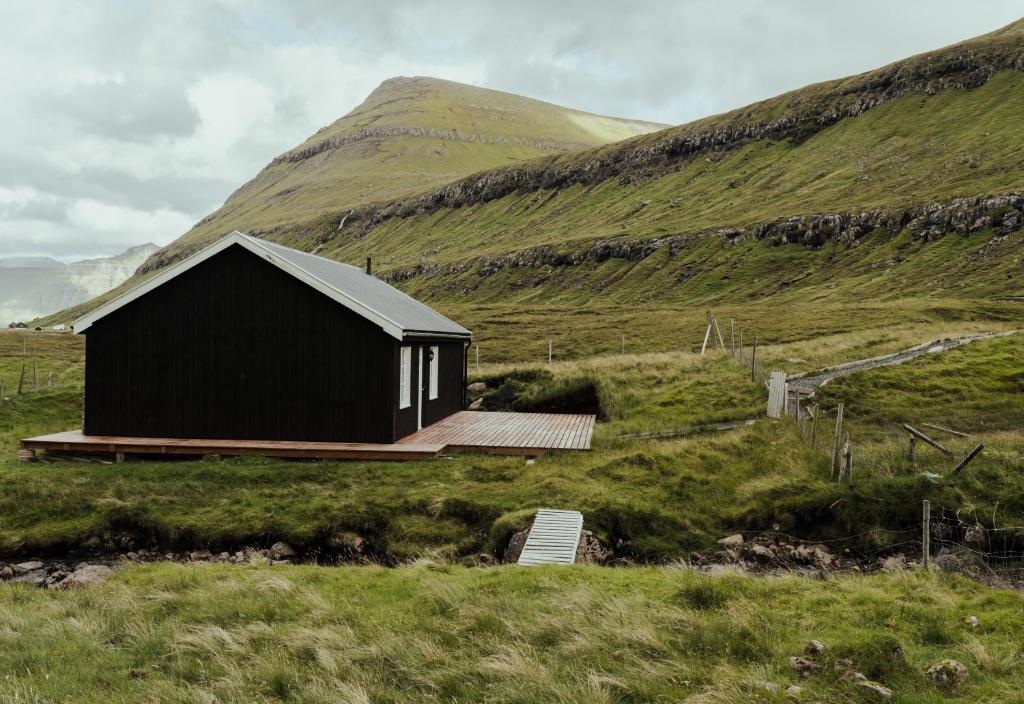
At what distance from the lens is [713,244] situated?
101312 mm

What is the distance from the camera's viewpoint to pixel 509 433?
20922 millimetres

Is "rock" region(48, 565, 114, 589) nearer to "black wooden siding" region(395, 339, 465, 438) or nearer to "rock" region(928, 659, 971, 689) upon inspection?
"black wooden siding" region(395, 339, 465, 438)

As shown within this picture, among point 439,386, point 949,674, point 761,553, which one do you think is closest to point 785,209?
point 439,386

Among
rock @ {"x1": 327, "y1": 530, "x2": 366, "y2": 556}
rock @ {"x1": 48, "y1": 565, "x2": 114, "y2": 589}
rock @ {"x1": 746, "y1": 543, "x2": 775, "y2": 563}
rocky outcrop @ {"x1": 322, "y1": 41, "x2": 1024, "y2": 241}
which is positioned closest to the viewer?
rock @ {"x1": 48, "y1": 565, "x2": 114, "y2": 589}

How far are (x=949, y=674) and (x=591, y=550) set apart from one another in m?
6.64

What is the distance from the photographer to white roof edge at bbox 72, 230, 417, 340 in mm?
18234

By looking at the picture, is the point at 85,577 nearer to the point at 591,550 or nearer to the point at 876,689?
the point at 591,550

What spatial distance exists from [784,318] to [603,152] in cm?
11860

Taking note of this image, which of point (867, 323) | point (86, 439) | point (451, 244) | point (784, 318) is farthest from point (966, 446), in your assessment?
point (451, 244)

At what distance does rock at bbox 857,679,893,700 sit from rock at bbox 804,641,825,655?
607 millimetres

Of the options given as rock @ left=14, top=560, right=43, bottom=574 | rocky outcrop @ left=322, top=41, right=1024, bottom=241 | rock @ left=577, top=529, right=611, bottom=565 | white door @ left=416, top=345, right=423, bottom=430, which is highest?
rocky outcrop @ left=322, top=41, right=1024, bottom=241

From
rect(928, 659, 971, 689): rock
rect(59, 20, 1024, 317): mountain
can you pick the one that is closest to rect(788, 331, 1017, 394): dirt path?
rect(928, 659, 971, 689): rock

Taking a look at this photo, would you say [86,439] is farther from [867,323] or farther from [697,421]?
[867,323]

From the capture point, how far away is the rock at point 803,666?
6199 mm
